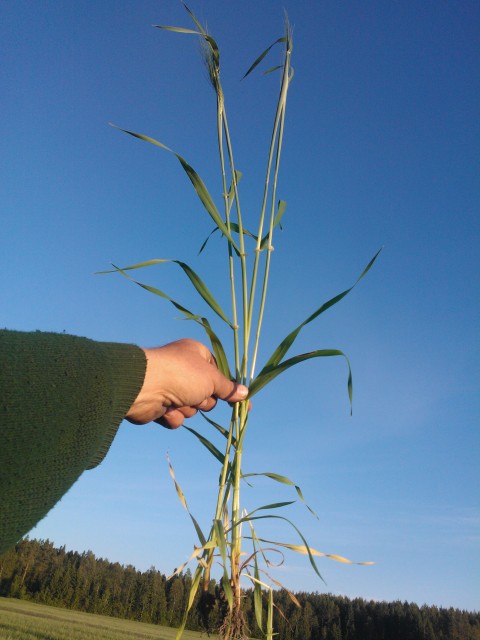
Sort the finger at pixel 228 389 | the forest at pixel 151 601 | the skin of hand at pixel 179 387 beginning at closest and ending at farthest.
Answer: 1. the skin of hand at pixel 179 387
2. the finger at pixel 228 389
3. the forest at pixel 151 601

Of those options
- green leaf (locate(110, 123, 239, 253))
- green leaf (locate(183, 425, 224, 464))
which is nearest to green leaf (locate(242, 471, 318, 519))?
green leaf (locate(183, 425, 224, 464))

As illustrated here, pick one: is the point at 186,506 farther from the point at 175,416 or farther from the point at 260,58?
the point at 260,58

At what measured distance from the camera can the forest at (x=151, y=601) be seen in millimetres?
25766

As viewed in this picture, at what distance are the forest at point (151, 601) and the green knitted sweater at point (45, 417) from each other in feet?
74.5

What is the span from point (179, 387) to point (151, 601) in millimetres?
34028

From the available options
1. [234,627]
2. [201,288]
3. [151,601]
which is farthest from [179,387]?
[151,601]

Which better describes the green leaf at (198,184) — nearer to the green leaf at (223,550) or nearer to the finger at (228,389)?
the finger at (228,389)

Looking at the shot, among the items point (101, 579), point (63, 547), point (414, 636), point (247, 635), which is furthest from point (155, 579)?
point (247, 635)

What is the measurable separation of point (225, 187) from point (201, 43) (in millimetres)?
777

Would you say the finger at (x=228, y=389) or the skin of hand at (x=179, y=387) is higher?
the finger at (x=228, y=389)

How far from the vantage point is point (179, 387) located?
167 cm

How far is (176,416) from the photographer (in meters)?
1.89

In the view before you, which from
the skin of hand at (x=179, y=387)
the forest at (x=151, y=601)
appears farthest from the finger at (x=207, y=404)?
the forest at (x=151, y=601)

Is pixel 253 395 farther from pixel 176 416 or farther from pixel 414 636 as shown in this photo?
pixel 414 636
